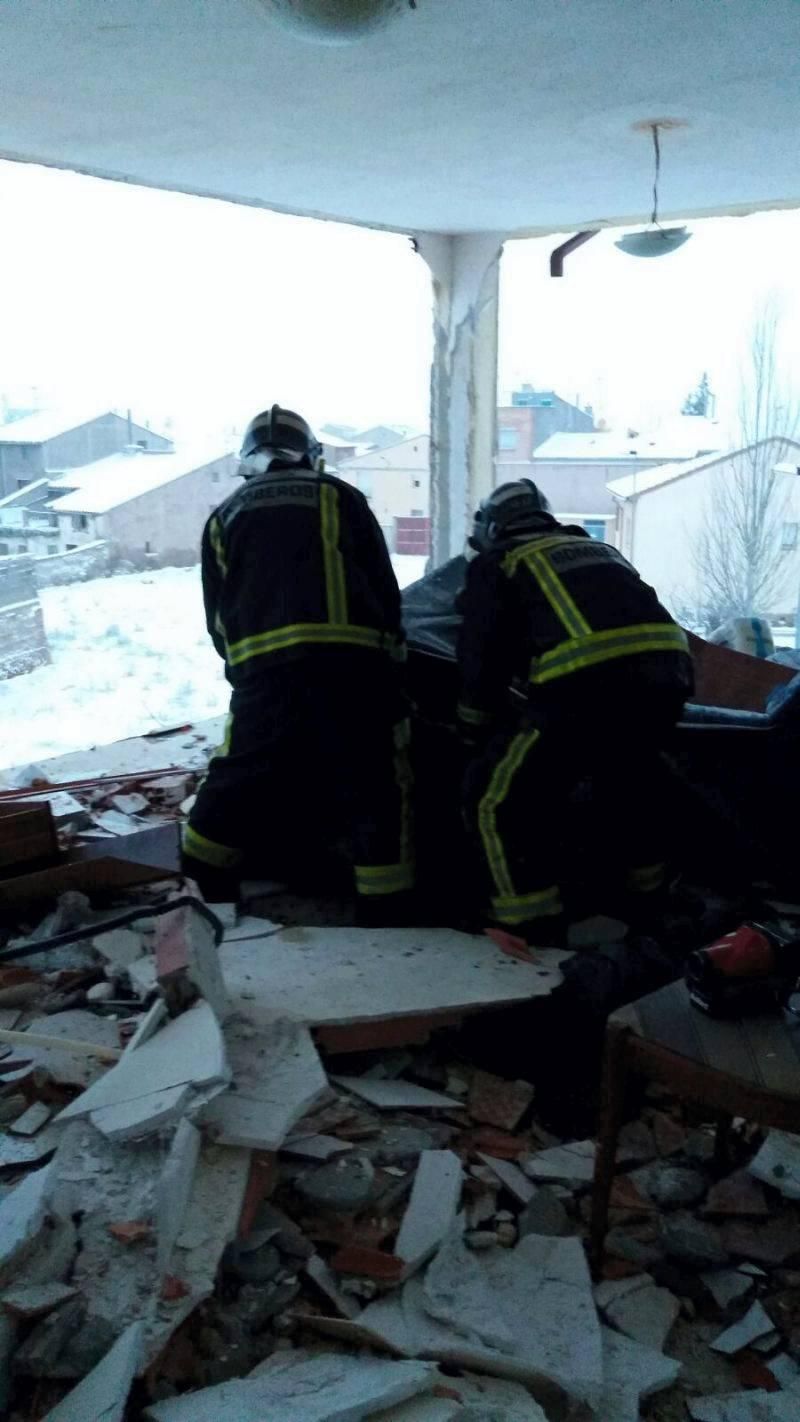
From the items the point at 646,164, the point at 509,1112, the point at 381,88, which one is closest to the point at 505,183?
the point at 646,164

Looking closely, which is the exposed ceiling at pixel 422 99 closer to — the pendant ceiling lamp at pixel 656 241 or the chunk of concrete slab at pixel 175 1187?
the pendant ceiling lamp at pixel 656 241

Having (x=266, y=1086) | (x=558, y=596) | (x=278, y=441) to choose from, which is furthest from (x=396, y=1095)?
(x=278, y=441)

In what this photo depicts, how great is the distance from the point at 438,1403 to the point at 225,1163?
64cm

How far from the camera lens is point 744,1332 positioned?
2.06 m

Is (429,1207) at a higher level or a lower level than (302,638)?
lower

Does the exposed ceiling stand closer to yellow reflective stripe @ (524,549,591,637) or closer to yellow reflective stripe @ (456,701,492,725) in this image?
yellow reflective stripe @ (524,549,591,637)

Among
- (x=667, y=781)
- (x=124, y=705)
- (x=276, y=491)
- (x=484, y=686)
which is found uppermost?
(x=276, y=491)

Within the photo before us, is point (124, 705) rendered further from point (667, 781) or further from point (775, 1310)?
point (775, 1310)

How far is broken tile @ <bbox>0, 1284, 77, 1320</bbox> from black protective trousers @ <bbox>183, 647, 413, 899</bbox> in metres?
1.63

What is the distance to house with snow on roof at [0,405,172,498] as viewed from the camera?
240 inches

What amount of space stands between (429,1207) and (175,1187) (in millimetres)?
575

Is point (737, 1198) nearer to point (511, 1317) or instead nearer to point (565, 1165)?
point (565, 1165)

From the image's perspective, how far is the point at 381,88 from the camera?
3652 mm

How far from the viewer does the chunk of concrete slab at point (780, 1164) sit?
2363 millimetres
